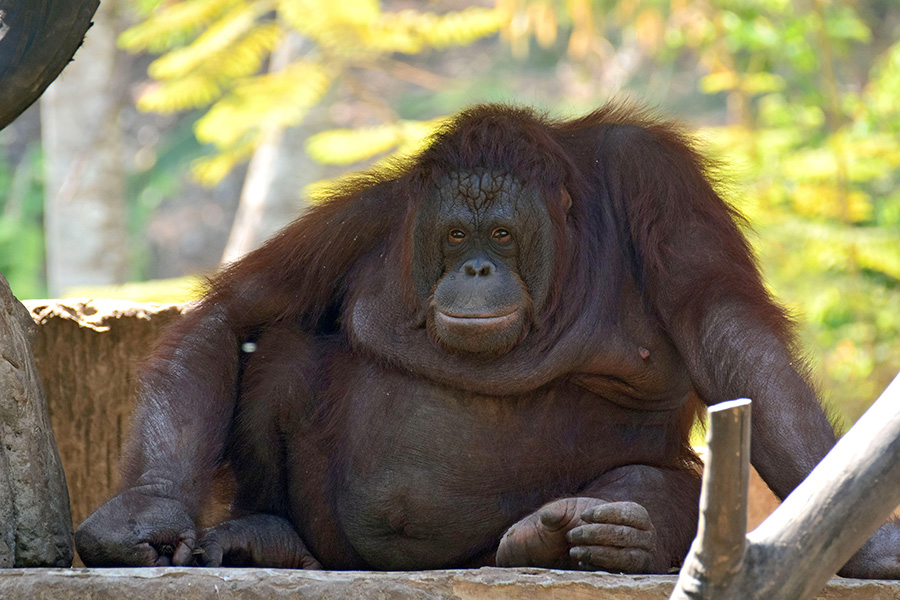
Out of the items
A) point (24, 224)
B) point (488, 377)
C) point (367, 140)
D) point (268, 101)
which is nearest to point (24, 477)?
point (488, 377)

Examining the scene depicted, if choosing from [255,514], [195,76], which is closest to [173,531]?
[255,514]

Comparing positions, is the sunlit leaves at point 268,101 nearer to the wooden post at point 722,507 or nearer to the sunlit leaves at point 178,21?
the sunlit leaves at point 178,21

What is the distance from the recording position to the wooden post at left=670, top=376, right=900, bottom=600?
179 cm

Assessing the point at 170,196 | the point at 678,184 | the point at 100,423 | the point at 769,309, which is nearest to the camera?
the point at 769,309

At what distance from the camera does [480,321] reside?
2988 mm

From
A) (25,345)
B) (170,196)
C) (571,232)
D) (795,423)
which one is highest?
(170,196)

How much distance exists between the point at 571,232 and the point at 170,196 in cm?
1962

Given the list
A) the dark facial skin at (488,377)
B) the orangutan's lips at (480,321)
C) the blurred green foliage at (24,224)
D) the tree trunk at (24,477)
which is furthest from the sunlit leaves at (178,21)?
the blurred green foliage at (24,224)

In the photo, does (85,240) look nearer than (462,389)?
No

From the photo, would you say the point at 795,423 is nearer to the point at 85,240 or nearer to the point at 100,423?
the point at 100,423

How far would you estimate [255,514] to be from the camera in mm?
3371

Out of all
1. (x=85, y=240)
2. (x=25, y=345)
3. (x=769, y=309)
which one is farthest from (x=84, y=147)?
(x=769, y=309)

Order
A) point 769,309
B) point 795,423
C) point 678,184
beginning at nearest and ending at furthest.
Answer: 1. point 795,423
2. point 769,309
3. point 678,184

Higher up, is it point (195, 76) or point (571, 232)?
point (195, 76)
